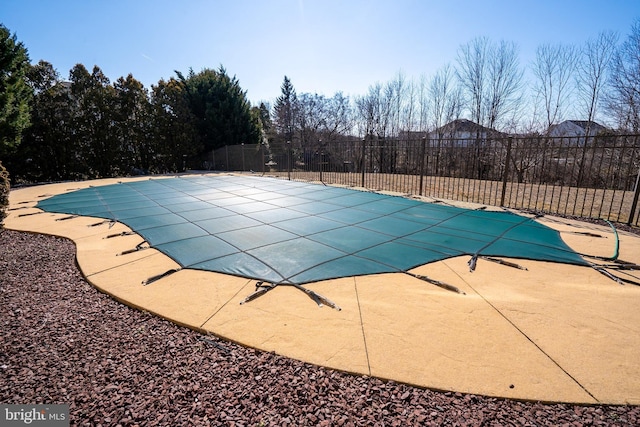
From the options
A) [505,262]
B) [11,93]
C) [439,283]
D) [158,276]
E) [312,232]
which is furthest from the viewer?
[11,93]

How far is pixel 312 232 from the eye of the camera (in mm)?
4035

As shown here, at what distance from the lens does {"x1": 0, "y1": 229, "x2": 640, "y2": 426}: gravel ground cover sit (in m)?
1.29

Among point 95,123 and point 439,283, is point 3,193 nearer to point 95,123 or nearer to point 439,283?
point 439,283

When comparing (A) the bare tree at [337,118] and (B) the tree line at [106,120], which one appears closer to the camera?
(B) the tree line at [106,120]

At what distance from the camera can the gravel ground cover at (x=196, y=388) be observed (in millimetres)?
1290

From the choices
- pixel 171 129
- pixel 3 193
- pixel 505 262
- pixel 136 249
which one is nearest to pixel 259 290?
pixel 136 249

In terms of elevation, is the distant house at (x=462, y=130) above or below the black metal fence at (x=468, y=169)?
above

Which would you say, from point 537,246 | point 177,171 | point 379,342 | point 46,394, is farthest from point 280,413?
point 177,171

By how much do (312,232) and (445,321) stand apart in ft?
7.55

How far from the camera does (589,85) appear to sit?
1404 cm

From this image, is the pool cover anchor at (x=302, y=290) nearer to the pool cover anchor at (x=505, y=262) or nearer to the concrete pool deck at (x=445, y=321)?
the concrete pool deck at (x=445, y=321)

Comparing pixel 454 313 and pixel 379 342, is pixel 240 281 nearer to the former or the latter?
pixel 379 342

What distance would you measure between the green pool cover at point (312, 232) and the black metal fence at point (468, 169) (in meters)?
2.21

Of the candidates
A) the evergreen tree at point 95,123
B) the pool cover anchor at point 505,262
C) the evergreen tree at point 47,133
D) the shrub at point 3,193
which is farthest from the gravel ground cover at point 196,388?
the evergreen tree at point 95,123
